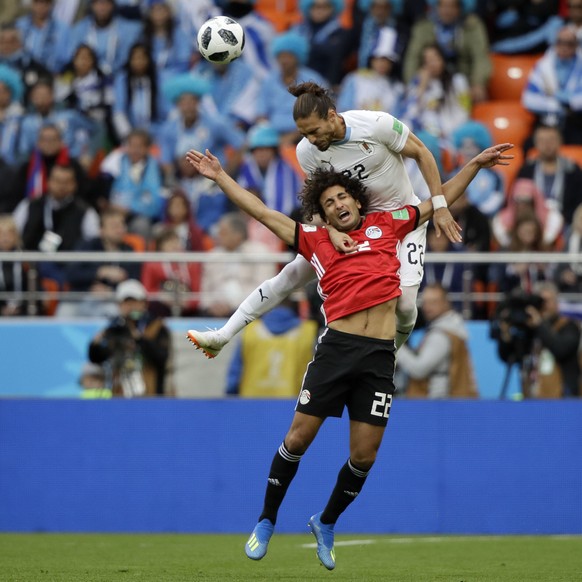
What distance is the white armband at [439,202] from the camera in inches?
332

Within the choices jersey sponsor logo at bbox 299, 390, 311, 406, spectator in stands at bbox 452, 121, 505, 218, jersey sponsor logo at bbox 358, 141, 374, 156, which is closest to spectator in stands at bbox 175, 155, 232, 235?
spectator in stands at bbox 452, 121, 505, 218

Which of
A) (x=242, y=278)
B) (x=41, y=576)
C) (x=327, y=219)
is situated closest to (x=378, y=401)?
(x=327, y=219)

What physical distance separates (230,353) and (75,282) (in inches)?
66.7

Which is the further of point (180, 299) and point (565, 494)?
point (180, 299)

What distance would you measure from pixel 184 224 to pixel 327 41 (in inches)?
157

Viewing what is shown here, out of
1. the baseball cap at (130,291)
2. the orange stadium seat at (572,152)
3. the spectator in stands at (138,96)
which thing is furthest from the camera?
the spectator in stands at (138,96)

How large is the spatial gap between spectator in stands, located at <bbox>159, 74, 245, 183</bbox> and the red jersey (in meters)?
7.87

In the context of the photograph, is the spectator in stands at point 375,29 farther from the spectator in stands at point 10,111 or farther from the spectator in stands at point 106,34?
the spectator in stands at point 10,111

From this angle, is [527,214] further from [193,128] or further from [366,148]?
[366,148]

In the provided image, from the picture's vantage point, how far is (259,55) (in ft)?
56.7

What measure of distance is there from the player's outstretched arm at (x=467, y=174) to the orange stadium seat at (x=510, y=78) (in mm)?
9397

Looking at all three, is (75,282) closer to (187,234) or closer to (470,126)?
(187,234)

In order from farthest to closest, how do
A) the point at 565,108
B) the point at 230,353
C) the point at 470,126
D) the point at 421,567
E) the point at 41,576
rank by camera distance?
the point at 565,108 < the point at 470,126 < the point at 230,353 < the point at 421,567 < the point at 41,576

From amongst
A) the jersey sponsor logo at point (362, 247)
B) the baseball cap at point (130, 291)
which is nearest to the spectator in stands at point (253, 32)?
the baseball cap at point (130, 291)
